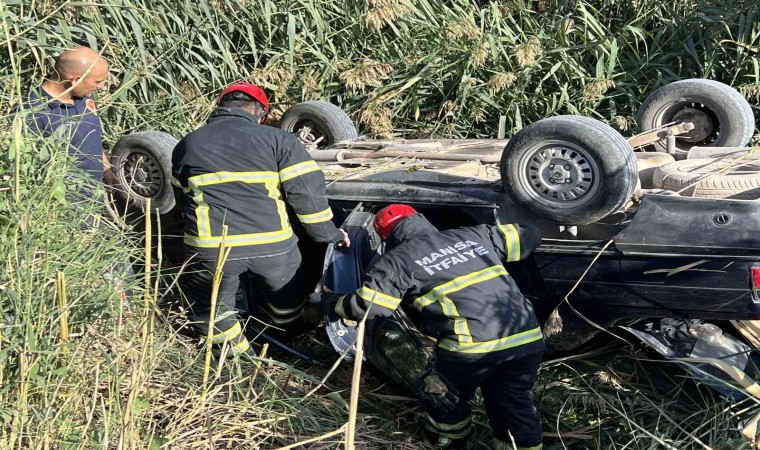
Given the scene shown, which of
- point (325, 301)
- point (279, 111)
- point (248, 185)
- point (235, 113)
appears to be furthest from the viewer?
point (279, 111)

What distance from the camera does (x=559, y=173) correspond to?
370cm

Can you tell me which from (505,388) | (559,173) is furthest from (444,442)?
(559,173)

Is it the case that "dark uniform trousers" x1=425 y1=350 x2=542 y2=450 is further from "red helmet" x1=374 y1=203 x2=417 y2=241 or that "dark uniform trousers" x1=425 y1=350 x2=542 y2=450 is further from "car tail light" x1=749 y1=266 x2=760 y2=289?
"car tail light" x1=749 y1=266 x2=760 y2=289

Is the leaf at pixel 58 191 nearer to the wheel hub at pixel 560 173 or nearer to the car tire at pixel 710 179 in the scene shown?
the wheel hub at pixel 560 173

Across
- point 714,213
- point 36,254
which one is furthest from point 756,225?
point 36,254

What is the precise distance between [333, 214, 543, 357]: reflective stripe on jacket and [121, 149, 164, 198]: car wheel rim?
1.75 metres

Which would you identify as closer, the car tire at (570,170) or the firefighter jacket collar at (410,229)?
the car tire at (570,170)

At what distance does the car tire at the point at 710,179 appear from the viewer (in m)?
3.70

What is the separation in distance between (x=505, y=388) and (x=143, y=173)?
2.50 meters

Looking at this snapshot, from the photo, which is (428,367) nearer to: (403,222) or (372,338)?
(372,338)

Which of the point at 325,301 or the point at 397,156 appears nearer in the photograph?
the point at 325,301

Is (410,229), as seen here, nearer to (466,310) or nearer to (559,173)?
(466,310)

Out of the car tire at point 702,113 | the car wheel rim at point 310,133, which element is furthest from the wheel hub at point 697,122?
the car wheel rim at point 310,133

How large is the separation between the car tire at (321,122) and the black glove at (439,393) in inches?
85.6
